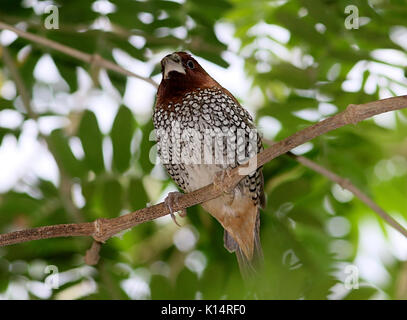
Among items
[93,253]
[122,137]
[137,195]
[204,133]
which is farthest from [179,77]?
[93,253]

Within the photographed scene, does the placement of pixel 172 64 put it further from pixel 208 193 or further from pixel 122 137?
pixel 208 193

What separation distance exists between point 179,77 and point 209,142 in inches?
21.2

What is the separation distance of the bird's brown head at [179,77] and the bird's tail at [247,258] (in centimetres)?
106

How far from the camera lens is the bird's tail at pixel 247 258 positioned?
13.6 feet

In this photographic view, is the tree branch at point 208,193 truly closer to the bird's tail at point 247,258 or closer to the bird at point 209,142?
the bird at point 209,142

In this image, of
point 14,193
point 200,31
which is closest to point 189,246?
point 14,193

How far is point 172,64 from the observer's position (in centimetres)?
409

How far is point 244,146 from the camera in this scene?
159 inches

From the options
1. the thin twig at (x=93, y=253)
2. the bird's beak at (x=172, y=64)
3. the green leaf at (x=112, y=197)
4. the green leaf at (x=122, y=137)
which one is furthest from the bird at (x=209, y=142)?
the thin twig at (x=93, y=253)

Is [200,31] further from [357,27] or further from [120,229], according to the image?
[120,229]

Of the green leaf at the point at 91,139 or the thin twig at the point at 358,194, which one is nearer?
the thin twig at the point at 358,194

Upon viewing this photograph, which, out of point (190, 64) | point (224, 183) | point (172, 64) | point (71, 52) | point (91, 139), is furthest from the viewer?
point (91, 139)

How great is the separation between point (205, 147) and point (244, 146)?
273mm

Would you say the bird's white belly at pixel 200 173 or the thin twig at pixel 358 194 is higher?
the bird's white belly at pixel 200 173
